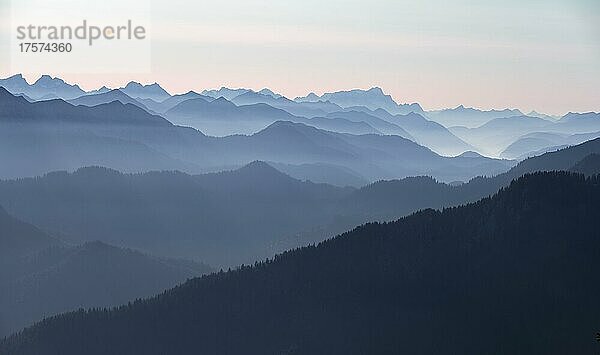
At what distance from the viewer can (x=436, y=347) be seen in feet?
598

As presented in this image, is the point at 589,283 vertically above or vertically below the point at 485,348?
above

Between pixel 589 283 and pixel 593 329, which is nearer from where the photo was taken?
pixel 593 329

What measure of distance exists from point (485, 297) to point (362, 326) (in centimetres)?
2879

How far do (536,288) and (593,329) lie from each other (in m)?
19.4

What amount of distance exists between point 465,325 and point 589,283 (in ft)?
100.0

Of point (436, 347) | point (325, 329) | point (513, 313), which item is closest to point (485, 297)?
point (513, 313)

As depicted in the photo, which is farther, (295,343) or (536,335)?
(295,343)

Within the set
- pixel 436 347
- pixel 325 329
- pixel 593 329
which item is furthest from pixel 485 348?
pixel 325 329

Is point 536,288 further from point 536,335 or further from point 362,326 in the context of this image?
point 362,326

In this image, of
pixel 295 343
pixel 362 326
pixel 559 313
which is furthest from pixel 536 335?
pixel 295 343

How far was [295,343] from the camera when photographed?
19625 centimetres

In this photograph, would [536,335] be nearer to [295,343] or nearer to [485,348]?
[485,348]

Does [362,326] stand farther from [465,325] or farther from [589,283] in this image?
[589,283]

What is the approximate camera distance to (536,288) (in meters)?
197
